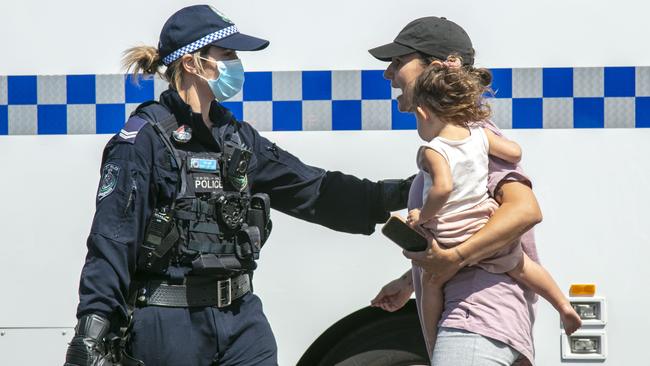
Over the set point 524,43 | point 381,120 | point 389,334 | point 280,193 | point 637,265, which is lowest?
point 389,334

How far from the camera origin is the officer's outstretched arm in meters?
2.86

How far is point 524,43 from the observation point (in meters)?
3.07

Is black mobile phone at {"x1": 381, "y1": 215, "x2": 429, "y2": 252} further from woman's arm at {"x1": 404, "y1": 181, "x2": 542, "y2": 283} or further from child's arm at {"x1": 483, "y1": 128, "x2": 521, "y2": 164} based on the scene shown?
child's arm at {"x1": 483, "y1": 128, "x2": 521, "y2": 164}

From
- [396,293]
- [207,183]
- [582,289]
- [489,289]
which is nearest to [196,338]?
[207,183]

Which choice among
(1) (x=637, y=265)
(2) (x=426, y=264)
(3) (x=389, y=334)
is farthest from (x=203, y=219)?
(1) (x=637, y=265)

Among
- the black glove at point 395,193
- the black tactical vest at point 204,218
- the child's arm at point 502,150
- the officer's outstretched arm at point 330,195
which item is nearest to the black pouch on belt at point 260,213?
the black tactical vest at point 204,218

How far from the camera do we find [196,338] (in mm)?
2445

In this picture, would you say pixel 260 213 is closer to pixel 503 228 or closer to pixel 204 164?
pixel 204 164

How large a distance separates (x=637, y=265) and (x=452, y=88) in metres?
1.21

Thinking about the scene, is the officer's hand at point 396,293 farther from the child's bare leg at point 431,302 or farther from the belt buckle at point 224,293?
the belt buckle at point 224,293

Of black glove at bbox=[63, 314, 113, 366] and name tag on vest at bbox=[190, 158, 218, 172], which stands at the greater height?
name tag on vest at bbox=[190, 158, 218, 172]

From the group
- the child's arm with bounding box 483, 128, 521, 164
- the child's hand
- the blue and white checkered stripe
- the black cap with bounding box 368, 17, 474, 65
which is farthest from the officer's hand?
the blue and white checkered stripe

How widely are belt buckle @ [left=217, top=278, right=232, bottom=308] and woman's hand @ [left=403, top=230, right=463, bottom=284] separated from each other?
0.54 metres

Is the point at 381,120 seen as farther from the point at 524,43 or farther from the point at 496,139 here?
the point at 496,139
